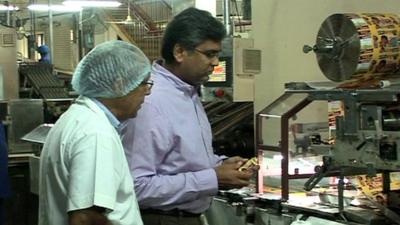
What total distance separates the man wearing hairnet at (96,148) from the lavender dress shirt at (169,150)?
154 mm

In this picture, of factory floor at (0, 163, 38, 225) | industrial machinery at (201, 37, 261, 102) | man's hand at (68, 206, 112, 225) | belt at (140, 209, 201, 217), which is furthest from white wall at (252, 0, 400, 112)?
factory floor at (0, 163, 38, 225)

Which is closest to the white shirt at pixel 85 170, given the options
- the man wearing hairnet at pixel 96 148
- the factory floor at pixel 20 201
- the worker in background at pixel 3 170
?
the man wearing hairnet at pixel 96 148

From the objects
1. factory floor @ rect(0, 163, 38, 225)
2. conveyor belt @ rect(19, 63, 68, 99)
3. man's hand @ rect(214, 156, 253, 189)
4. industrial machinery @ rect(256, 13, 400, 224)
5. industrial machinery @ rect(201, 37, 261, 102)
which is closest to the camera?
industrial machinery @ rect(256, 13, 400, 224)

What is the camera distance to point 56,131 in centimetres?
158

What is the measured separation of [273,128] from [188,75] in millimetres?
1402

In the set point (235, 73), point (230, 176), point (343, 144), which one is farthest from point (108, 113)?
point (235, 73)

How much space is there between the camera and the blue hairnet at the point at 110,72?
162cm

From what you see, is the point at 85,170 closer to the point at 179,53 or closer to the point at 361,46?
the point at 179,53

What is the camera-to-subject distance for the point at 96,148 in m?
1.48

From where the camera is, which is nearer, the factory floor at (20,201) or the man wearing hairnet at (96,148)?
the man wearing hairnet at (96,148)

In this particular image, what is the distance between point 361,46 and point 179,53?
22.5 inches

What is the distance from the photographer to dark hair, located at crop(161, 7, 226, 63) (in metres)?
1.94

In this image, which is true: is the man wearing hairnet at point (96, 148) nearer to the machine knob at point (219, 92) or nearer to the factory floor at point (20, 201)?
the machine knob at point (219, 92)

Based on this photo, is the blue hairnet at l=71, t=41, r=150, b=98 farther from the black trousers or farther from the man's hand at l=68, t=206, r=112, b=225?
the black trousers
